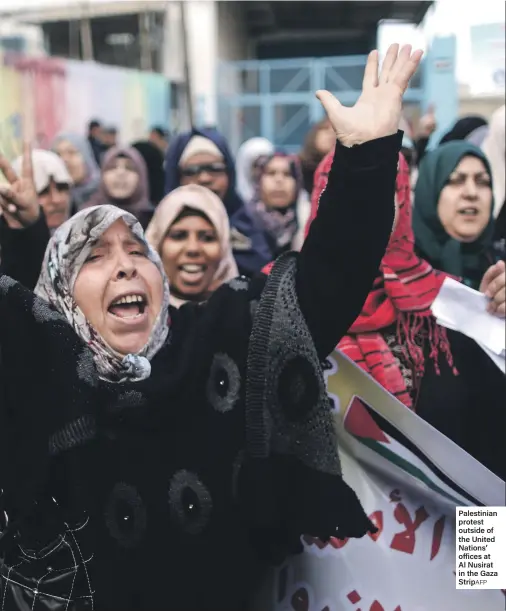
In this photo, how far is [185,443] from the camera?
1.36m

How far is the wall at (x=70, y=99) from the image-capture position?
314 inches

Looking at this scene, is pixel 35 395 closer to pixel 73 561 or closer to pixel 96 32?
pixel 73 561

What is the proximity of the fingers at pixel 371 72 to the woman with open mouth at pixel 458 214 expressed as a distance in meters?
1.09

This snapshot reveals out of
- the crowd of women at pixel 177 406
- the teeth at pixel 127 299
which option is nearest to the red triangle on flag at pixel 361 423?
the crowd of women at pixel 177 406

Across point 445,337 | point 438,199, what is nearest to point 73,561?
point 445,337

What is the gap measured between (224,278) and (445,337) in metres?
A: 0.85

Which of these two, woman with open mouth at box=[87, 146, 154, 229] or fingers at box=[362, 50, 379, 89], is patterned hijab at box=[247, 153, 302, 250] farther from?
fingers at box=[362, 50, 379, 89]

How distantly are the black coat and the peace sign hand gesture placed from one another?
26.7 inches

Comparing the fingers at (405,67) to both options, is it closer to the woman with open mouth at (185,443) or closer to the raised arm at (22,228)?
the woman with open mouth at (185,443)

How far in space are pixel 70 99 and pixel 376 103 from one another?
885 centimetres

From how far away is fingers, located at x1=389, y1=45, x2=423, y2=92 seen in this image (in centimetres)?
127

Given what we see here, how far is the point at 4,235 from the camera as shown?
78.7 inches

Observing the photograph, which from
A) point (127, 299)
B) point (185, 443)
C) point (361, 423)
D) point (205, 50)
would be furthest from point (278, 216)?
point (205, 50)

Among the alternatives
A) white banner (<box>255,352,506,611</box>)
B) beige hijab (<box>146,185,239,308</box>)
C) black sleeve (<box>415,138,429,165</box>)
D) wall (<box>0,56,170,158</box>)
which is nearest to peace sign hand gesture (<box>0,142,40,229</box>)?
beige hijab (<box>146,185,239,308</box>)
